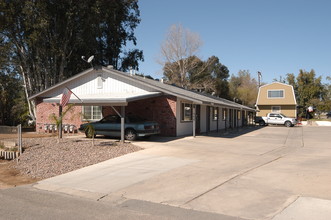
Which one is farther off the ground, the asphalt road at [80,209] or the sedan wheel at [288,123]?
the sedan wheel at [288,123]

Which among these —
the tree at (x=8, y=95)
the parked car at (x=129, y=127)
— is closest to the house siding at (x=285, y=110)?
the tree at (x=8, y=95)

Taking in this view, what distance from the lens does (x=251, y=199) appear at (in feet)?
20.5

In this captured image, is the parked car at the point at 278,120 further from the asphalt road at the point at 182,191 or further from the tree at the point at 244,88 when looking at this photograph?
the asphalt road at the point at 182,191

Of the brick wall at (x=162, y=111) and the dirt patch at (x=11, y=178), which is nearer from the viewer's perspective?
the dirt patch at (x=11, y=178)

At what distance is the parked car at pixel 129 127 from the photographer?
52.3 ft

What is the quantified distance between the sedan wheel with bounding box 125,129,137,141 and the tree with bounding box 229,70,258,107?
134ft

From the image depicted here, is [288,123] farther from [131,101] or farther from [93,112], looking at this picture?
[131,101]

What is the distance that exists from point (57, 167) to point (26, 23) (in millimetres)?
18213

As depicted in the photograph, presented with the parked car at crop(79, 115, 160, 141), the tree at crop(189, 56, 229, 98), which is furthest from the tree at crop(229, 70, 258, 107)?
the parked car at crop(79, 115, 160, 141)

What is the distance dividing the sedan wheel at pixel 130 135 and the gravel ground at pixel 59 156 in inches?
92.0

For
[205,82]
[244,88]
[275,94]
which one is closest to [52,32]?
[205,82]

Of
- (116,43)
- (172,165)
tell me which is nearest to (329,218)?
(172,165)

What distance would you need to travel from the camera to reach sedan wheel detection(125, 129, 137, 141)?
52.8 feet

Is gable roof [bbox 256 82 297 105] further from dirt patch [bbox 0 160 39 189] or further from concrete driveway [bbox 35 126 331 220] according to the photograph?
dirt patch [bbox 0 160 39 189]
